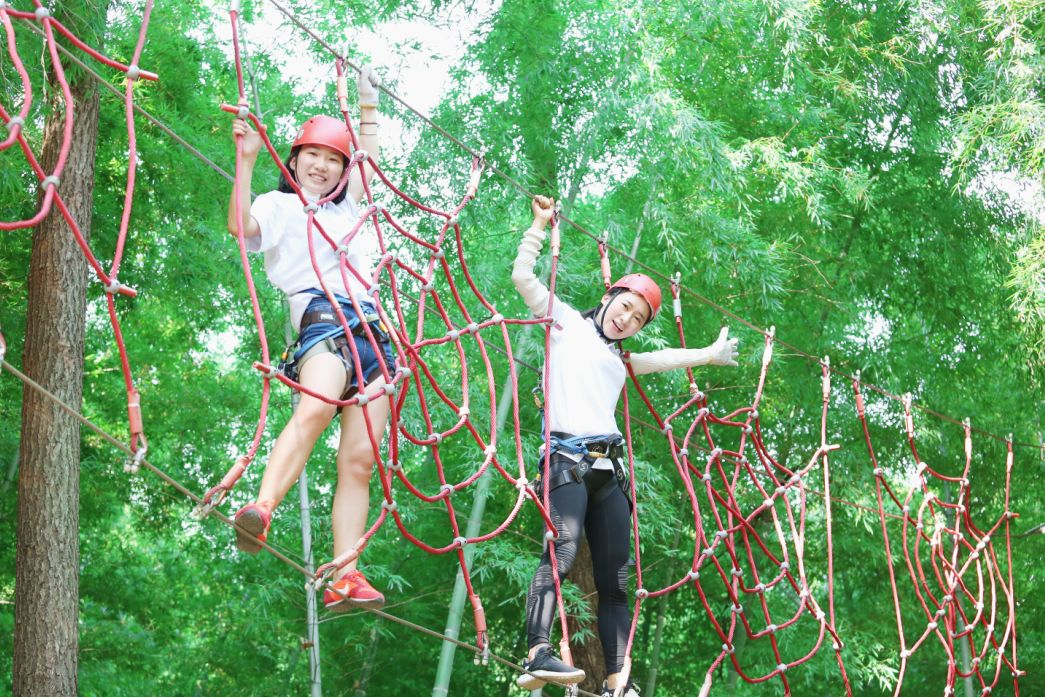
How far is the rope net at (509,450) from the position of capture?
2191mm

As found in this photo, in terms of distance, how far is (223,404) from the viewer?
266 inches

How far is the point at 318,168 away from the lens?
2.47 meters

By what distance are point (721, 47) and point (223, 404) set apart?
3177mm

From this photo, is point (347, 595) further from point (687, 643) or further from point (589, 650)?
point (687, 643)

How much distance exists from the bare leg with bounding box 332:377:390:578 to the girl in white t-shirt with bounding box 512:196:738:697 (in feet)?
1.47

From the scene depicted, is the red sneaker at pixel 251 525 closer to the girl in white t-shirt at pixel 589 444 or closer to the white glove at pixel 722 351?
the girl in white t-shirt at pixel 589 444

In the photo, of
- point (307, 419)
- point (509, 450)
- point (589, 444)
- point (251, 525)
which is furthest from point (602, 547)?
point (509, 450)

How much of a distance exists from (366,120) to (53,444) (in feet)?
8.12

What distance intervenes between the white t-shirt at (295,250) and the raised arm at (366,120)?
0.16 meters

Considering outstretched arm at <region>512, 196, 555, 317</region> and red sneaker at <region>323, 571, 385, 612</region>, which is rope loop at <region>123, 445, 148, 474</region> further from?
outstretched arm at <region>512, 196, 555, 317</region>

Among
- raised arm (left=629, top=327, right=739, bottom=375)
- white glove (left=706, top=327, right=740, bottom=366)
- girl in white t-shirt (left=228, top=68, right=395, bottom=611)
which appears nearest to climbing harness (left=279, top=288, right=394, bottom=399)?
girl in white t-shirt (left=228, top=68, right=395, bottom=611)

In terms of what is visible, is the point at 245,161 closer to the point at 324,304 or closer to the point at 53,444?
the point at 324,304

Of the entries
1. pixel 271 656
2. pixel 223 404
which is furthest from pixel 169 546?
pixel 223 404

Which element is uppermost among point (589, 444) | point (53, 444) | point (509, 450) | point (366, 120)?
point (509, 450)
